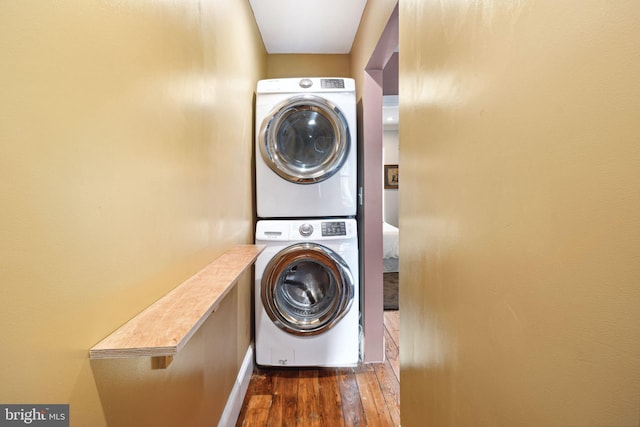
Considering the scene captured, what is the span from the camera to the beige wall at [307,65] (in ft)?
9.24

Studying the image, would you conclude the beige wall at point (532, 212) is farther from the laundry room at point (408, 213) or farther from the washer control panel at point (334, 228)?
the washer control panel at point (334, 228)

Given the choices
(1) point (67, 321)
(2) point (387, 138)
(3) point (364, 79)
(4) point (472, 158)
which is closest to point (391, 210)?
(2) point (387, 138)

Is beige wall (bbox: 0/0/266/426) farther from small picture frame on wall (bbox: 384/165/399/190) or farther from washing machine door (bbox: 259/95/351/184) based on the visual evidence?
small picture frame on wall (bbox: 384/165/399/190)

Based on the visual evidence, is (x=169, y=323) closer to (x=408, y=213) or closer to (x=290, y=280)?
(x=408, y=213)

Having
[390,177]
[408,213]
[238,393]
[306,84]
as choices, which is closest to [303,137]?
[306,84]

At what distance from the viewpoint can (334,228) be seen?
2160 mm

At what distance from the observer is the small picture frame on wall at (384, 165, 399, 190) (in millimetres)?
6754

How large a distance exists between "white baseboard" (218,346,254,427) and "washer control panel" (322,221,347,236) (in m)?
0.97

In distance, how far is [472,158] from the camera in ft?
2.56

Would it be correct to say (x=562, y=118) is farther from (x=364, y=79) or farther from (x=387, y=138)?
(x=387, y=138)

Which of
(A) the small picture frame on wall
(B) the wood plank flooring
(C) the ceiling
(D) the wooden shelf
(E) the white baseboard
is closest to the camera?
(D) the wooden shelf

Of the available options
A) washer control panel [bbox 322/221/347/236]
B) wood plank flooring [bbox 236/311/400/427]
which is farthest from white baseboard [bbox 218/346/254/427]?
washer control panel [bbox 322/221/347/236]

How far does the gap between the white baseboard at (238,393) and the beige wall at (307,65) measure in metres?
2.31

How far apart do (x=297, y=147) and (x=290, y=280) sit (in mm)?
958
